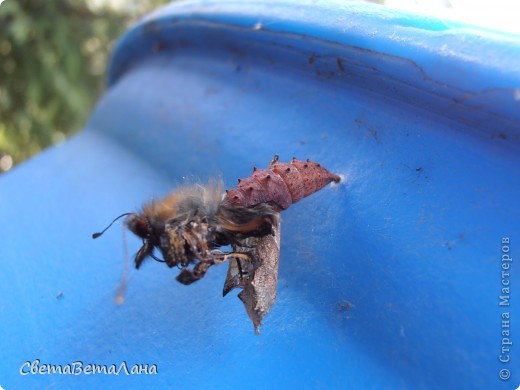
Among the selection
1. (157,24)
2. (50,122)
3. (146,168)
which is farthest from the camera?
(50,122)

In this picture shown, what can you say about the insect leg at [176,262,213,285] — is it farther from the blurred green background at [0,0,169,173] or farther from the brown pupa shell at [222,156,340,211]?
the blurred green background at [0,0,169,173]

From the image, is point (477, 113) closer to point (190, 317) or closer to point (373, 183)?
point (373, 183)

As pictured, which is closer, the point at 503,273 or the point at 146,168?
the point at 503,273

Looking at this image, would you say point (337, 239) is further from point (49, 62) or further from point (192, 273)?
point (49, 62)

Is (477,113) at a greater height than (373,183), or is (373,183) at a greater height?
(477,113)

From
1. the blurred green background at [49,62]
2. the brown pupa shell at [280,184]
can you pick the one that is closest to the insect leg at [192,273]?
the brown pupa shell at [280,184]

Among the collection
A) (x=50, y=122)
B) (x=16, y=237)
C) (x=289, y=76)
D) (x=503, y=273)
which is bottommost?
(x=50, y=122)

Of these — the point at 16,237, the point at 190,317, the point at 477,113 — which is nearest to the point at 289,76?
the point at 477,113

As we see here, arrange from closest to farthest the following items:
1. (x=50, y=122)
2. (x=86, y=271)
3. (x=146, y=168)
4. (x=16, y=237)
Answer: (x=86, y=271) < (x=16, y=237) < (x=146, y=168) < (x=50, y=122)
